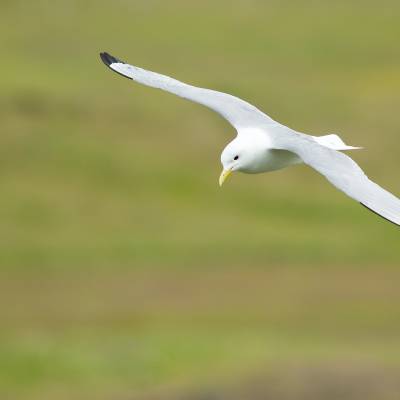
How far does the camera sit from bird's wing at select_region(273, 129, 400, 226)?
335 inches

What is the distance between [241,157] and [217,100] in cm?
121

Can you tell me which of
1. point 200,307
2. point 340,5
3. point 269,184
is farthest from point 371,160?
point 340,5

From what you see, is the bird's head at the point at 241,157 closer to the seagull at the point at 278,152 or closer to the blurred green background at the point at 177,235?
the seagull at the point at 278,152

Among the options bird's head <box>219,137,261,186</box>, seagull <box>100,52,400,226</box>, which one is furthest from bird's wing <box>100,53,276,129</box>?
bird's head <box>219,137,261,186</box>

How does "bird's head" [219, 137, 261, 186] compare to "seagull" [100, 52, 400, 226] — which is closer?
"seagull" [100, 52, 400, 226]

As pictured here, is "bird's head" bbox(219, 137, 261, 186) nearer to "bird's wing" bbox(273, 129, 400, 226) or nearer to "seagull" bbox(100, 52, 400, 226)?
"seagull" bbox(100, 52, 400, 226)

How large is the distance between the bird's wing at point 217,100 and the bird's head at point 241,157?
58 centimetres

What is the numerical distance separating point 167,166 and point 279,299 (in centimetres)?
722

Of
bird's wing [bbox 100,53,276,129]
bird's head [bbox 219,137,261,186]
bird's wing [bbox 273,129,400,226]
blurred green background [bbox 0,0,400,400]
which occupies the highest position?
blurred green background [bbox 0,0,400,400]

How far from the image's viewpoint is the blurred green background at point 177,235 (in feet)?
71.9

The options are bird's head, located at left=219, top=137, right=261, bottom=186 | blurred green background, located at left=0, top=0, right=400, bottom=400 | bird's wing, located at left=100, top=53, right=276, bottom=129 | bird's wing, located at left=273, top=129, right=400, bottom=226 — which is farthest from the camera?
blurred green background, located at left=0, top=0, right=400, bottom=400

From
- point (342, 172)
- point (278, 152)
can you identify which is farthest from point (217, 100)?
point (342, 172)

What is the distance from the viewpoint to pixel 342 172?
9.16m

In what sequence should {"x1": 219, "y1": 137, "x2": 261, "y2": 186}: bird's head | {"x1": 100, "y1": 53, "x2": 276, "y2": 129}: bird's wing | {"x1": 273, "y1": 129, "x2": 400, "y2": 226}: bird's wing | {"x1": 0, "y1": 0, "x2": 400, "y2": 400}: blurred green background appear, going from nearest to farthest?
{"x1": 273, "y1": 129, "x2": 400, "y2": 226}: bird's wing < {"x1": 219, "y1": 137, "x2": 261, "y2": 186}: bird's head < {"x1": 100, "y1": 53, "x2": 276, "y2": 129}: bird's wing < {"x1": 0, "y1": 0, "x2": 400, "y2": 400}: blurred green background
